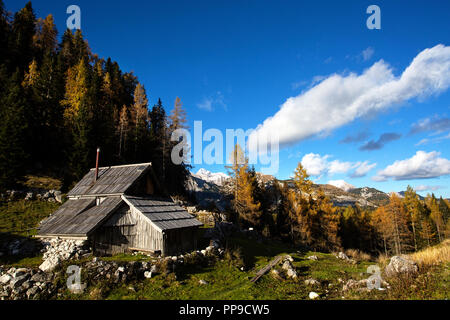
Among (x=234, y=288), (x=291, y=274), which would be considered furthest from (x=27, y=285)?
(x=291, y=274)

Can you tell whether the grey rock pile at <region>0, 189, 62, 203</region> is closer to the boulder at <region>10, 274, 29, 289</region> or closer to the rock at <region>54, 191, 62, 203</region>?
the rock at <region>54, 191, 62, 203</region>

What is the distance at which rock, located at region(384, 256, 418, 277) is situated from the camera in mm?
13473

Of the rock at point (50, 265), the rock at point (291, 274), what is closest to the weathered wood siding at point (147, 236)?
the rock at point (50, 265)

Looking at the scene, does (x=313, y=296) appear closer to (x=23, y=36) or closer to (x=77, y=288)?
(x=77, y=288)

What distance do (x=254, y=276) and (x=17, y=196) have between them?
96.1ft

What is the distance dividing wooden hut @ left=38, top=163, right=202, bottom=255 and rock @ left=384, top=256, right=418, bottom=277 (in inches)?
595

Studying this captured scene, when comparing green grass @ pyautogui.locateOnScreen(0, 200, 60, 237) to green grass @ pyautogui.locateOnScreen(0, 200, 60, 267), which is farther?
green grass @ pyautogui.locateOnScreen(0, 200, 60, 237)

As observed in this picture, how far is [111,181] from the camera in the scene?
878 inches

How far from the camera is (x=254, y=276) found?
16.7m

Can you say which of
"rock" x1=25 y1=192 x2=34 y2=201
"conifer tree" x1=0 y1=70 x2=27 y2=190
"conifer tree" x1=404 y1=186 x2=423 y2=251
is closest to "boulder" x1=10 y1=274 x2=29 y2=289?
"rock" x1=25 y1=192 x2=34 y2=201

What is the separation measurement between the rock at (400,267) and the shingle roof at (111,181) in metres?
20.5

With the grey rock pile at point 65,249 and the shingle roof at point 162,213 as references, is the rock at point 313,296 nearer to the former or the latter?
the shingle roof at point 162,213

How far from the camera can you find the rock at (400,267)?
1347 centimetres
